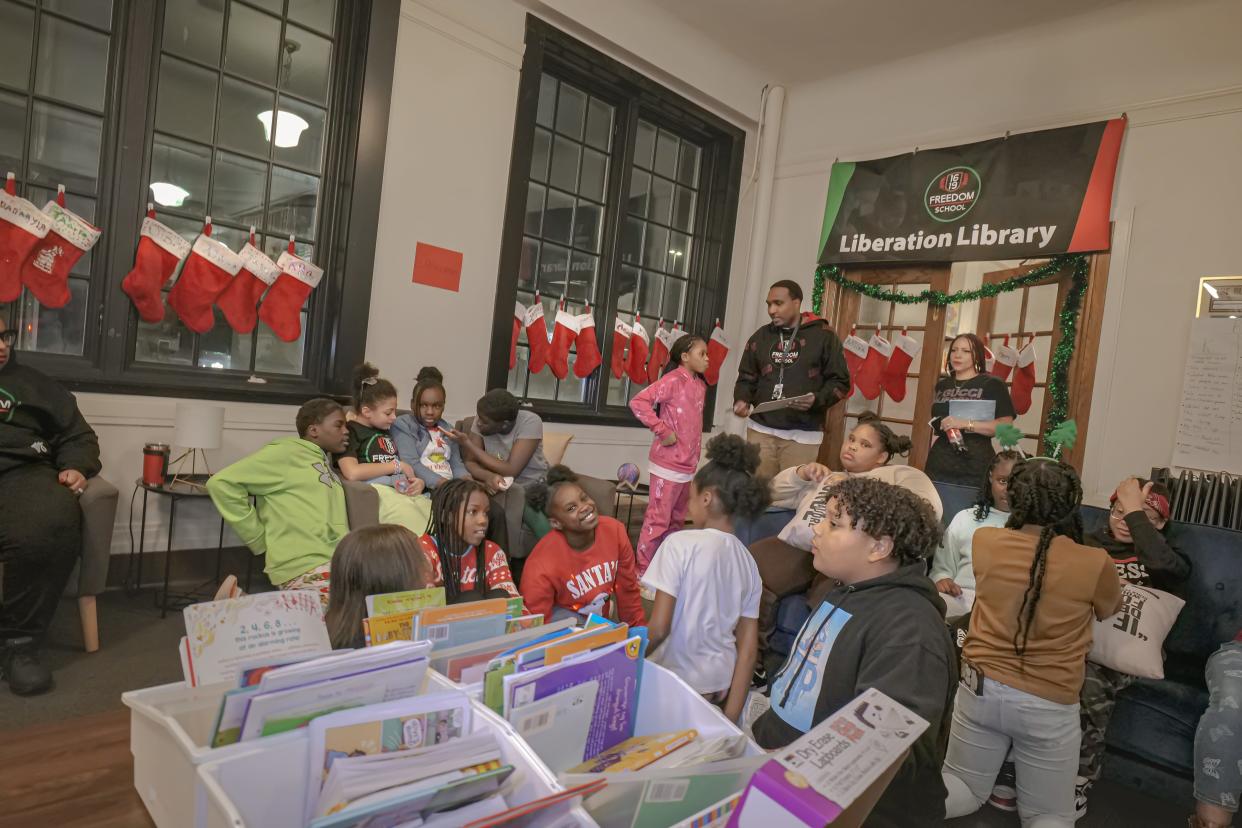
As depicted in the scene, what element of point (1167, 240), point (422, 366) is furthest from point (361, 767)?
point (1167, 240)

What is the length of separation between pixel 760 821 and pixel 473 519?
177 cm

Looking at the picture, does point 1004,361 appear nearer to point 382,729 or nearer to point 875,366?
point 875,366

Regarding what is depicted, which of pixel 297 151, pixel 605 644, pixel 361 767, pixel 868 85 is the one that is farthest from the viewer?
pixel 868 85

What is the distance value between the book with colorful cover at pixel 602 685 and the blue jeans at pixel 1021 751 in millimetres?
1372

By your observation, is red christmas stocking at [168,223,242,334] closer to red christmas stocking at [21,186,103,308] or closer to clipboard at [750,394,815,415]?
red christmas stocking at [21,186,103,308]

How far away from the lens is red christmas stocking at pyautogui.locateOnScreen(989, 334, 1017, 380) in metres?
4.73

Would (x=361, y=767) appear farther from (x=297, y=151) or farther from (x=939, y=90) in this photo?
(x=939, y=90)

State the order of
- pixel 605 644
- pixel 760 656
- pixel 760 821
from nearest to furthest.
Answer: pixel 760 821 < pixel 605 644 < pixel 760 656

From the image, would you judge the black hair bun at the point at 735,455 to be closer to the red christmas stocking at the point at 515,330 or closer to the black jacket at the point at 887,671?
the black jacket at the point at 887,671

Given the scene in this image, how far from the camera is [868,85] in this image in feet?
18.2

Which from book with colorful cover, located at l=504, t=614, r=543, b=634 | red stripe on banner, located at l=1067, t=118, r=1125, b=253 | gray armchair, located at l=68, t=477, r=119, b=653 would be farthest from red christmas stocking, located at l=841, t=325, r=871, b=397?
book with colorful cover, located at l=504, t=614, r=543, b=634

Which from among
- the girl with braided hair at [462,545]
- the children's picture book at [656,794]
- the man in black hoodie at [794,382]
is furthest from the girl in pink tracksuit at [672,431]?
the children's picture book at [656,794]

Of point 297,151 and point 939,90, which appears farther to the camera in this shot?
point 939,90

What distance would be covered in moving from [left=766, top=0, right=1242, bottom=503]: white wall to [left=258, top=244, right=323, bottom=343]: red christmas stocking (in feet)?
14.3
